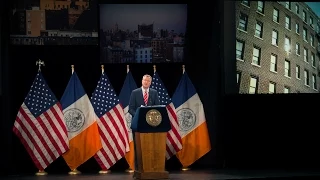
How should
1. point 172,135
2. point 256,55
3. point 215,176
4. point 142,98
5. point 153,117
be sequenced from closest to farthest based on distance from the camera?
point 153,117, point 215,176, point 142,98, point 172,135, point 256,55

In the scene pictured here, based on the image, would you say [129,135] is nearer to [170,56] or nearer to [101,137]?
[101,137]

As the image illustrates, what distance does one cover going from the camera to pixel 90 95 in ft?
35.7

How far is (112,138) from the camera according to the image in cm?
1025

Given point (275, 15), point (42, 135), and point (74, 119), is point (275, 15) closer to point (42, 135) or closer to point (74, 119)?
point (74, 119)

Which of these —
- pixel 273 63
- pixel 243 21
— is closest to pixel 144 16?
pixel 243 21

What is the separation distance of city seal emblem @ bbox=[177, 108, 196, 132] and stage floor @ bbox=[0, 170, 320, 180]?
87 centimetres

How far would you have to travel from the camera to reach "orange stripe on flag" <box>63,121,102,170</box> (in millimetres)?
10258

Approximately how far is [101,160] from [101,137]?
394 millimetres

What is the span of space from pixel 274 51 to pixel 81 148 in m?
3.80

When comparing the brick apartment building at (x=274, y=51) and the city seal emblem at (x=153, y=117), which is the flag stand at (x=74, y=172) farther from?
the brick apartment building at (x=274, y=51)

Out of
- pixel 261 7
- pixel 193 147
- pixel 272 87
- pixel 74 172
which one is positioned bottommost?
pixel 74 172

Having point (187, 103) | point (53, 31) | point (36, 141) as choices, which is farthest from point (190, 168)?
point (53, 31)

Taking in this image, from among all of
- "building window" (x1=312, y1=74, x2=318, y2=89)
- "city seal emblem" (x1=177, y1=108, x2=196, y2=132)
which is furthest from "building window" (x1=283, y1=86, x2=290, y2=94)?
"city seal emblem" (x1=177, y1=108, x2=196, y2=132)

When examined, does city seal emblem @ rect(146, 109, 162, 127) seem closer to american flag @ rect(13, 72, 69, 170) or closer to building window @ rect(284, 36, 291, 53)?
american flag @ rect(13, 72, 69, 170)
